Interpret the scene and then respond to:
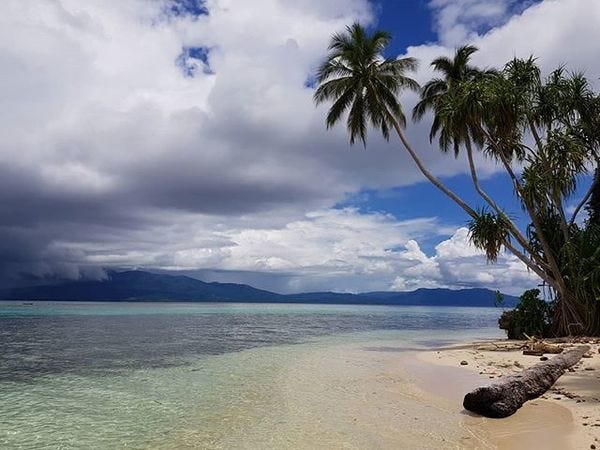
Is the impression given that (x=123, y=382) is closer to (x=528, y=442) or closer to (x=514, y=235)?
(x=528, y=442)

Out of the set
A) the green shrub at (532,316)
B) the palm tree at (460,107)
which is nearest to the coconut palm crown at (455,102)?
the palm tree at (460,107)

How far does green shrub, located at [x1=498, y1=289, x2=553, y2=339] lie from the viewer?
23.6m

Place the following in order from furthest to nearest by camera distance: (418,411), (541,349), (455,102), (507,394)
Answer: (455,102) → (541,349) → (418,411) → (507,394)

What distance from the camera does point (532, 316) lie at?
24.0 meters

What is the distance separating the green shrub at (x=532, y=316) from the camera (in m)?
23.6

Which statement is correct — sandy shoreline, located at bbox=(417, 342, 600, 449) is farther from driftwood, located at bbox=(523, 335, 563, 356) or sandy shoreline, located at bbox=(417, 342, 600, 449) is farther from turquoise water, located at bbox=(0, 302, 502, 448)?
turquoise water, located at bbox=(0, 302, 502, 448)

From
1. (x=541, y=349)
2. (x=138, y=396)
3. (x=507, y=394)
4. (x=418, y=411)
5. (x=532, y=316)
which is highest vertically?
(x=532, y=316)

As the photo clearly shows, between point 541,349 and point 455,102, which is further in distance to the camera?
point 455,102

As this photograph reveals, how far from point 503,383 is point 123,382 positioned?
1004 cm

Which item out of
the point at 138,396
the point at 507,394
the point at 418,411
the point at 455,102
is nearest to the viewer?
the point at 507,394

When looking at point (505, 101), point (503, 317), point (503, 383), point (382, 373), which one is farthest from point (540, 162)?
point (503, 383)

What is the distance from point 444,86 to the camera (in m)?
30.2

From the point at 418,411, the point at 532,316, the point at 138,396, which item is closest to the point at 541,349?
the point at 532,316

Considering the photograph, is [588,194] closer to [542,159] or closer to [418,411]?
[542,159]
